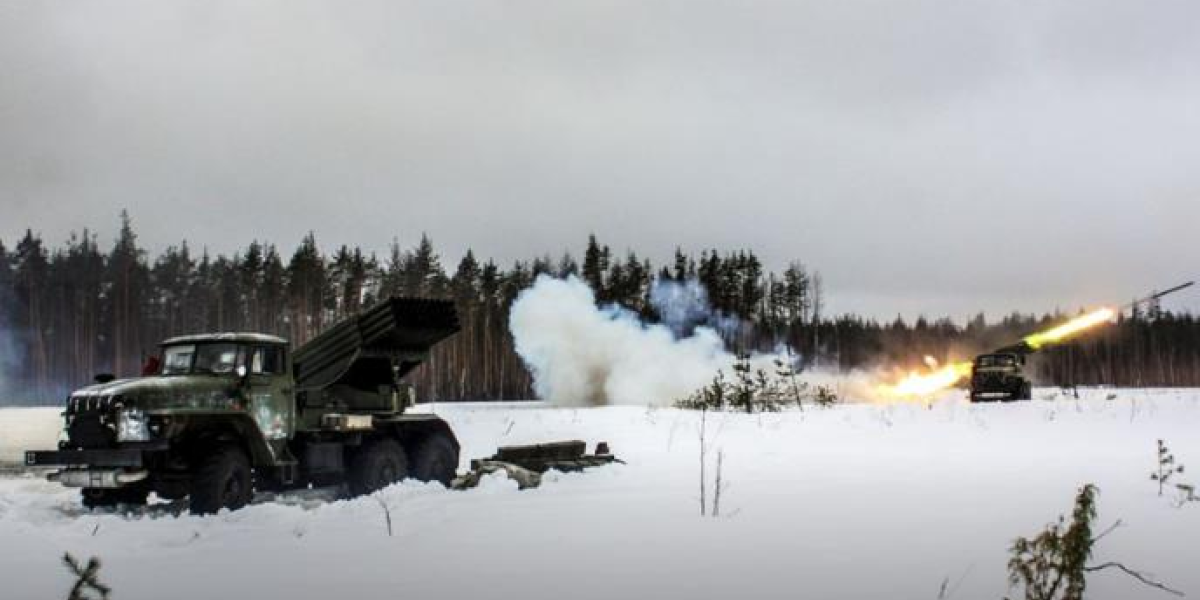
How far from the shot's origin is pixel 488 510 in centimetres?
1198

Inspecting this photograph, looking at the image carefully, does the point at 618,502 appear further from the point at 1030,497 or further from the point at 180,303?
the point at 180,303

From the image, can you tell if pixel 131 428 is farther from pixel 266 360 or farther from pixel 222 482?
pixel 266 360

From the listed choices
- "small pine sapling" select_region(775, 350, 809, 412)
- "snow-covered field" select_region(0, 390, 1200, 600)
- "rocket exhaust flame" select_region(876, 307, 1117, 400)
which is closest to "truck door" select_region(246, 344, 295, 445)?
"snow-covered field" select_region(0, 390, 1200, 600)

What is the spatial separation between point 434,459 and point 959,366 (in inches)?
1188

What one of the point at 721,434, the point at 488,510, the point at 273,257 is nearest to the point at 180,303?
the point at 273,257

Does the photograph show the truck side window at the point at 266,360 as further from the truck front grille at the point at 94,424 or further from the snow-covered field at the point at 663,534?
the truck front grille at the point at 94,424

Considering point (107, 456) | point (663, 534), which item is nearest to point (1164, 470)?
point (663, 534)

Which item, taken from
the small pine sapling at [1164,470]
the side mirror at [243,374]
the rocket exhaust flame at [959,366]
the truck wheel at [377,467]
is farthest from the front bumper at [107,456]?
the rocket exhaust flame at [959,366]

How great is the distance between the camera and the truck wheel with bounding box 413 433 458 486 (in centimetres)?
1728

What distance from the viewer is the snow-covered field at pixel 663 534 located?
7.88 metres

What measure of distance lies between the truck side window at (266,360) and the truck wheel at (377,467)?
2004 millimetres

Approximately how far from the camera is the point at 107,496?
1416 cm

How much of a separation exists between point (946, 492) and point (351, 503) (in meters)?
7.58

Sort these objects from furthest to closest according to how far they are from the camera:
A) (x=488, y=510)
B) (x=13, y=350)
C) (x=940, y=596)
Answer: (x=13, y=350) < (x=488, y=510) < (x=940, y=596)
